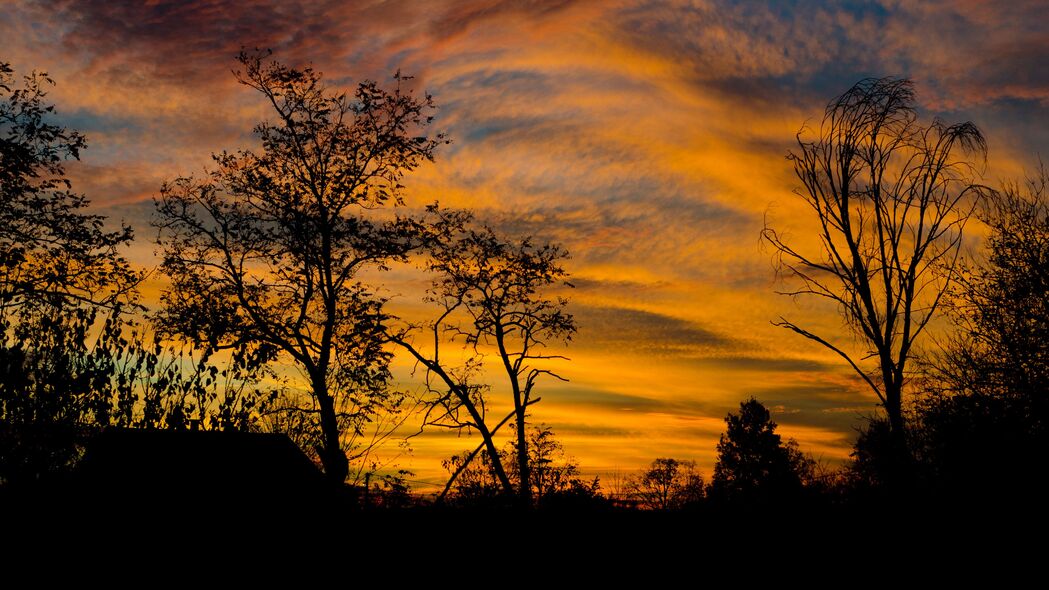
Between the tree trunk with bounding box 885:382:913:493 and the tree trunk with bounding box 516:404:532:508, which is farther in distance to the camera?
the tree trunk with bounding box 516:404:532:508

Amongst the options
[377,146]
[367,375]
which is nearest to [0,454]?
[367,375]

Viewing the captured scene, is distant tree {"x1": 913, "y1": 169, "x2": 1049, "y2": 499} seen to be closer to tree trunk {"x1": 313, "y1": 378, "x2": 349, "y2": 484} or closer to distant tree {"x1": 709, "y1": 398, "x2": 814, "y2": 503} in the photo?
tree trunk {"x1": 313, "y1": 378, "x2": 349, "y2": 484}

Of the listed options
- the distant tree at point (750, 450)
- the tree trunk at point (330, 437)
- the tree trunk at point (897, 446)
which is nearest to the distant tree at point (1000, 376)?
the tree trunk at point (897, 446)

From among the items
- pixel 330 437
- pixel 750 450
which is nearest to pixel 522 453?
pixel 330 437

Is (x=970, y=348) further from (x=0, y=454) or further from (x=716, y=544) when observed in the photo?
(x=0, y=454)

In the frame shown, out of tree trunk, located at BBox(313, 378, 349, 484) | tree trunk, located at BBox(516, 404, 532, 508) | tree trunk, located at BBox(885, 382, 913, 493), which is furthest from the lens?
tree trunk, located at BBox(516, 404, 532, 508)

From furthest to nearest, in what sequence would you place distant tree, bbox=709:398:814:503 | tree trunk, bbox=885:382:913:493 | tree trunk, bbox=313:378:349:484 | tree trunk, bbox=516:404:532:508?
distant tree, bbox=709:398:814:503
tree trunk, bbox=516:404:532:508
tree trunk, bbox=313:378:349:484
tree trunk, bbox=885:382:913:493

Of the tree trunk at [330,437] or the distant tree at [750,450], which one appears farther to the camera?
the distant tree at [750,450]

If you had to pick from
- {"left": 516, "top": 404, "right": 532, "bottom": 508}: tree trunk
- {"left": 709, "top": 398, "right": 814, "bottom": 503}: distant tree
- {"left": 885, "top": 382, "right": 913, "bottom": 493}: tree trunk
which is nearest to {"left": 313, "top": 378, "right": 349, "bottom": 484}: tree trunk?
{"left": 516, "top": 404, "right": 532, "bottom": 508}: tree trunk

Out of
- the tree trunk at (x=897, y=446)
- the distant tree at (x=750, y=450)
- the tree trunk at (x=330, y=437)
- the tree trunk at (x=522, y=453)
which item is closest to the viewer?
the tree trunk at (x=897, y=446)

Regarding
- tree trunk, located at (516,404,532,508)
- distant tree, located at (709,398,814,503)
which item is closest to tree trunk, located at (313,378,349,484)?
tree trunk, located at (516,404,532,508)

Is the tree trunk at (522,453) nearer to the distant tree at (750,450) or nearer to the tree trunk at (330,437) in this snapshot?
the tree trunk at (330,437)

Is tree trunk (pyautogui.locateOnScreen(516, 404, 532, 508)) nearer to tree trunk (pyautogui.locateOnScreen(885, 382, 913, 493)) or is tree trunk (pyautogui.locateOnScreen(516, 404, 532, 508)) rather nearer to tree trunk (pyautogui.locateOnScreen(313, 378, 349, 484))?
tree trunk (pyautogui.locateOnScreen(313, 378, 349, 484))

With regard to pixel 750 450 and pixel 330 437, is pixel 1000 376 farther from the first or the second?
pixel 750 450
